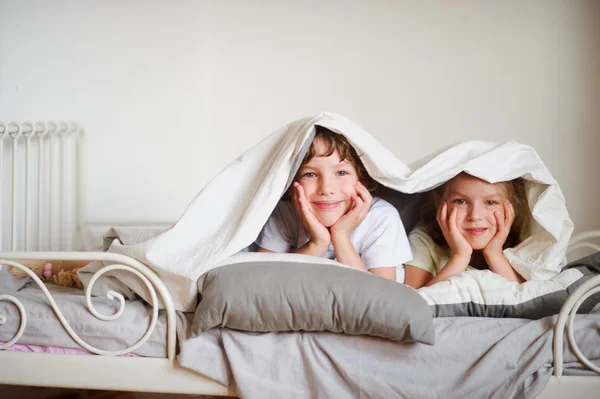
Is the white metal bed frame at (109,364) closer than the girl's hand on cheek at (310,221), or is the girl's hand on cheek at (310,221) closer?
the white metal bed frame at (109,364)

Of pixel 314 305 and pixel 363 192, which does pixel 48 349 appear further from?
pixel 363 192

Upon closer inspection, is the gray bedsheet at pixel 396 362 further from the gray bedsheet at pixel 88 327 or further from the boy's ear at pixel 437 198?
the boy's ear at pixel 437 198

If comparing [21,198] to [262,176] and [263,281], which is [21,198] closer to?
[262,176]

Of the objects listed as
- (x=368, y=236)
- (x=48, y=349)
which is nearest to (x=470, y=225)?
(x=368, y=236)

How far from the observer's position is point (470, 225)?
1.47 metres

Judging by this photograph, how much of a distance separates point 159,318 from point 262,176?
1.20 ft

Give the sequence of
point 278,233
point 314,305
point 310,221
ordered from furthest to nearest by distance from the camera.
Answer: point 278,233 < point 310,221 < point 314,305

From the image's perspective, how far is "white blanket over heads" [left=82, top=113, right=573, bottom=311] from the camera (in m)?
1.28

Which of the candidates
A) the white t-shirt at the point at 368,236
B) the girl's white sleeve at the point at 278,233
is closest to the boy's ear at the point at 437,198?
the white t-shirt at the point at 368,236

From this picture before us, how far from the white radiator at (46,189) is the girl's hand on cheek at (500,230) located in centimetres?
159

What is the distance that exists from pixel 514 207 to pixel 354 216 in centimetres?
42

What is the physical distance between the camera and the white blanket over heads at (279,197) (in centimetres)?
Result: 128

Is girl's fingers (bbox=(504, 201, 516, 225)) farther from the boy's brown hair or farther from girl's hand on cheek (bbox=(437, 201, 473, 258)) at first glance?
the boy's brown hair

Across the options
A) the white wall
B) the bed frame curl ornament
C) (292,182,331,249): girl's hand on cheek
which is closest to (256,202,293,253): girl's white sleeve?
(292,182,331,249): girl's hand on cheek
